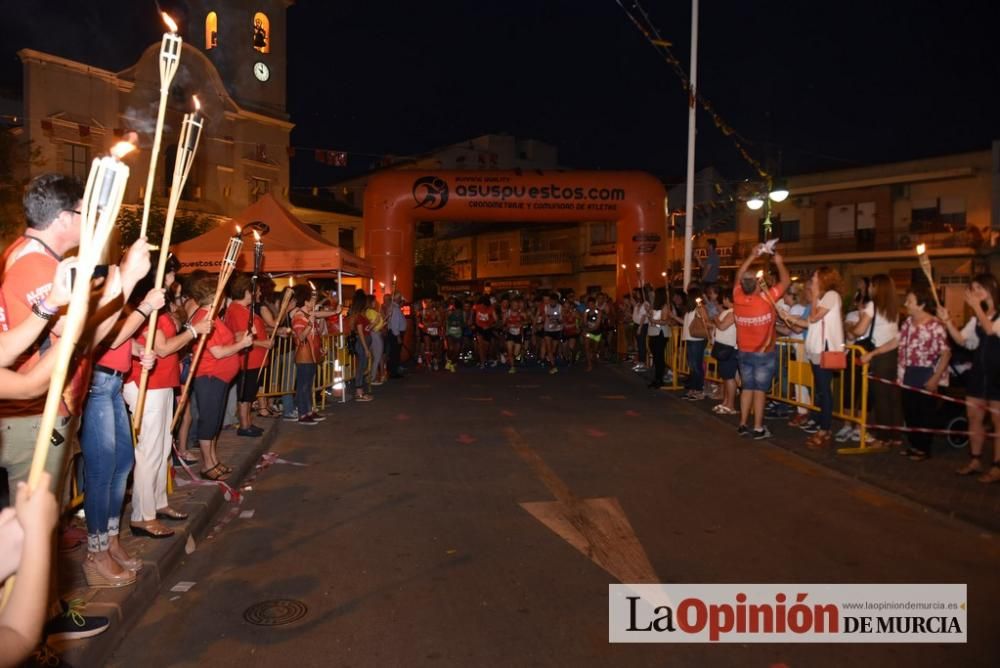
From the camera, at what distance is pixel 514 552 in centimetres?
485

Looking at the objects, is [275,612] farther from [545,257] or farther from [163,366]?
[545,257]

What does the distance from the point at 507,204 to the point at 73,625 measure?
1624 centimetres

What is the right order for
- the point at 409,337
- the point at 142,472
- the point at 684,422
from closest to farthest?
the point at 142,472, the point at 684,422, the point at 409,337

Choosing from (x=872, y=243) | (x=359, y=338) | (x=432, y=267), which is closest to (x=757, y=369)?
(x=359, y=338)

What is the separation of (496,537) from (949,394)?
240 inches

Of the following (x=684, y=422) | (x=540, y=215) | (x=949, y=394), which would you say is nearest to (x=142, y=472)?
(x=684, y=422)

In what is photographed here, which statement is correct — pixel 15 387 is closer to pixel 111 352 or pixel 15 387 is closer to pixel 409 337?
pixel 111 352

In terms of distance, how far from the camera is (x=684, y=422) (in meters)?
10.0

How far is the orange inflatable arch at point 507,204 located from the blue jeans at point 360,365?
540 centimetres

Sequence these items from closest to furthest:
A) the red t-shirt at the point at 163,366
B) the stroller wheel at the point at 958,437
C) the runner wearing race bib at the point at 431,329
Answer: the red t-shirt at the point at 163,366 < the stroller wheel at the point at 958,437 < the runner wearing race bib at the point at 431,329

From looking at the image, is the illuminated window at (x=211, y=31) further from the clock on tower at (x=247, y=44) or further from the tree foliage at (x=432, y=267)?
the tree foliage at (x=432, y=267)

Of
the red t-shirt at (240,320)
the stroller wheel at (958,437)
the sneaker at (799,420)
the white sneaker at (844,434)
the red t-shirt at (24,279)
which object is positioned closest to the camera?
the red t-shirt at (24,279)

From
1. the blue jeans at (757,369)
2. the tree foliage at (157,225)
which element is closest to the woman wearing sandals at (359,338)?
the blue jeans at (757,369)

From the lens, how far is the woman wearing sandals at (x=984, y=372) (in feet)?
→ 21.0
